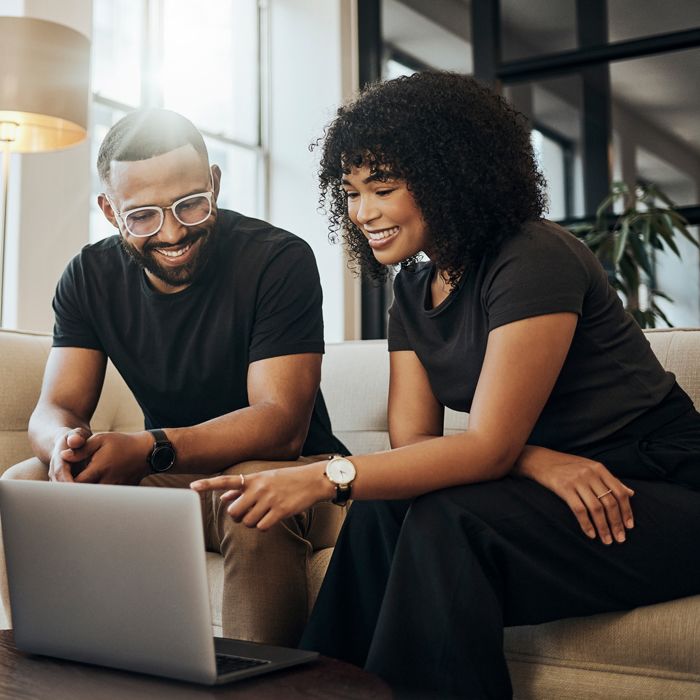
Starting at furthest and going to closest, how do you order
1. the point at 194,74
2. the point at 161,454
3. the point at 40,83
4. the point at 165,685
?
the point at 194,74 < the point at 40,83 < the point at 161,454 < the point at 165,685

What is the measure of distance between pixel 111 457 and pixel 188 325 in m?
0.44

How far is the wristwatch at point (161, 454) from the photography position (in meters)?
1.50

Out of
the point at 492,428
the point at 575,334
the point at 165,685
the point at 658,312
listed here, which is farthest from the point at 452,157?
the point at 658,312

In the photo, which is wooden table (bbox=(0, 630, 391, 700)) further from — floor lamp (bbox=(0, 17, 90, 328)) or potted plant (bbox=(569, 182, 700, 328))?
potted plant (bbox=(569, 182, 700, 328))

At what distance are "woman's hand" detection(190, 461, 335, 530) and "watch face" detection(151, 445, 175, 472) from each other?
0.37 m

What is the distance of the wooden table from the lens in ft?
3.02

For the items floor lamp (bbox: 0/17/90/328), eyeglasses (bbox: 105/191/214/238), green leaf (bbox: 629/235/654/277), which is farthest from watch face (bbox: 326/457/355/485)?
green leaf (bbox: 629/235/654/277)

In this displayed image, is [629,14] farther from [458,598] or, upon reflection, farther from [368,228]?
[458,598]

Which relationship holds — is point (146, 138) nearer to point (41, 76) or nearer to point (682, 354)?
point (41, 76)

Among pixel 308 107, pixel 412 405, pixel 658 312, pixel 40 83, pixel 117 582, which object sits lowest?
pixel 117 582

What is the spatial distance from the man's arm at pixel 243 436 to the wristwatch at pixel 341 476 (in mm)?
365

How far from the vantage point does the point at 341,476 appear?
1243 millimetres

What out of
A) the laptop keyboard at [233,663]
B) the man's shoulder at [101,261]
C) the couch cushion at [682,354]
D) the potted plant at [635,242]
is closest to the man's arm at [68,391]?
the man's shoulder at [101,261]

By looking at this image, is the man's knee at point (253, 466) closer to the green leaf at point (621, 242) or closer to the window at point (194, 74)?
the window at point (194, 74)
